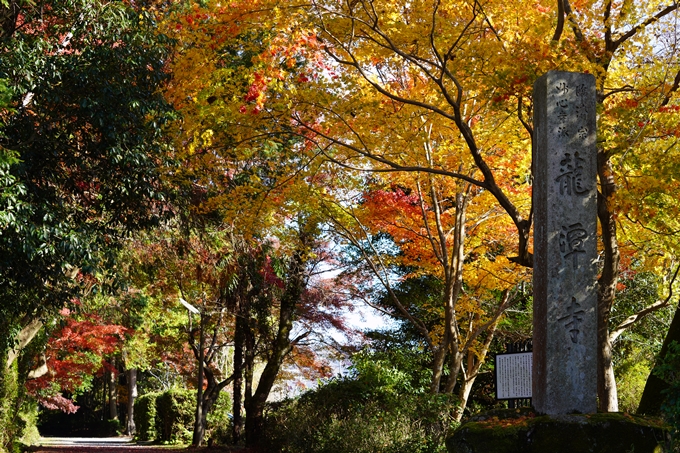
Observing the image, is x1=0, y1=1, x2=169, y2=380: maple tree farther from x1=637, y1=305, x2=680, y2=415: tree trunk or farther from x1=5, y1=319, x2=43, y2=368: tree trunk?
x1=637, y1=305, x2=680, y2=415: tree trunk

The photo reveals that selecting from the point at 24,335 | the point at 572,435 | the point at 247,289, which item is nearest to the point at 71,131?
the point at 24,335

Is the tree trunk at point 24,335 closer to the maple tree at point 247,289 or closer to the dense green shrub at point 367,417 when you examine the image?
the maple tree at point 247,289

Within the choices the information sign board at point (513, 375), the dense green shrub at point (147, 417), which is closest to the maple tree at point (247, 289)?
the information sign board at point (513, 375)

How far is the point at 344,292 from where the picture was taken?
17.6 meters

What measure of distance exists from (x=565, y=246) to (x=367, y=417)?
5169 millimetres

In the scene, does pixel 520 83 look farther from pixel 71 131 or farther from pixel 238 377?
pixel 238 377

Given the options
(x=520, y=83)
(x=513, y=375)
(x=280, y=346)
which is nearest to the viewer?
(x=520, y=83)

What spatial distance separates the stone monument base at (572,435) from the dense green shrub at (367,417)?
363 centimetres

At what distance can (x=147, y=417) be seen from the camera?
2423cm

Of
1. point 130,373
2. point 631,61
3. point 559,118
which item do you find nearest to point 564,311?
point 559,118

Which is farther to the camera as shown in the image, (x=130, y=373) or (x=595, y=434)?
(x=130, y=373)

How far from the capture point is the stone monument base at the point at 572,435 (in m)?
5.91

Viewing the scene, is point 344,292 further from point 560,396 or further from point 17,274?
point 560,396

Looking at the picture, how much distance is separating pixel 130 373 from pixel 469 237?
2104 cm
